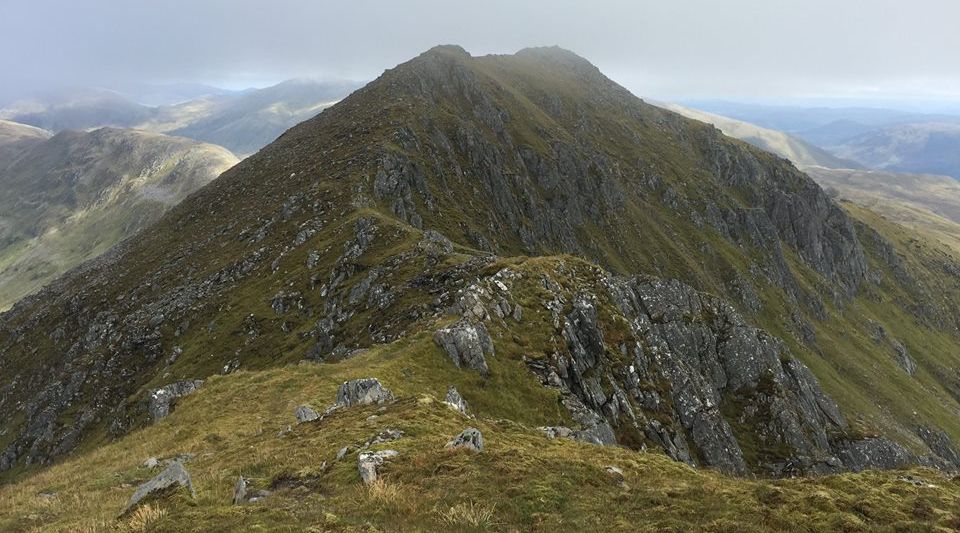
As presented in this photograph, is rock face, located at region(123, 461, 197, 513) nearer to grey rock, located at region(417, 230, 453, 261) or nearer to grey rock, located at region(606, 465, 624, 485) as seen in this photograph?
grey rock, located at region(606, 465, 624, 485)

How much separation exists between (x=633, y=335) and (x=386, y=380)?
2542 centimetres

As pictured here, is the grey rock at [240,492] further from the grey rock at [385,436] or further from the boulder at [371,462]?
the grey rock at [385,436]

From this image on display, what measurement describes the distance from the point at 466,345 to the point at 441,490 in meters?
20.5

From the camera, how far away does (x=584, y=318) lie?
1714 inches

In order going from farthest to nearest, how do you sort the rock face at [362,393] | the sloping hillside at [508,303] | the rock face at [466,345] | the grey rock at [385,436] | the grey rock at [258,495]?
1. the sloping hillside at [508,303]
2. the rock face at [466,345]
3. the rock face at [362,393]
4. the grey rock at [385,436]
5. the grey rock at [258,495]

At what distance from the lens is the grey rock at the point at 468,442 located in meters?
18.0

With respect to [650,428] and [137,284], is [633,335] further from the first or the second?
[137,284]

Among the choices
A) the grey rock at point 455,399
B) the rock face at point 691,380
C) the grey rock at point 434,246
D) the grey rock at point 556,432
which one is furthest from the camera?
the grey rock at point 434,246

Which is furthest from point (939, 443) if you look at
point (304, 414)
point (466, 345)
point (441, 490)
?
point (441, 490)

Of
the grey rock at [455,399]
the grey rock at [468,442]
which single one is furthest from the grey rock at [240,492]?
the grey rock at [455,399]

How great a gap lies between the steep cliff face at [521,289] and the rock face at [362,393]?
8057 millimetres

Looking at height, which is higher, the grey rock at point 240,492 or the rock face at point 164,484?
the rock face at point 164,484

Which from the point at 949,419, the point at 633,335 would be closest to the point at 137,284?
the point at 633,335

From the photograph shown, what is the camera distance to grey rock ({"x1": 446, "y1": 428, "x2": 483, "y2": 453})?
1797 cm
